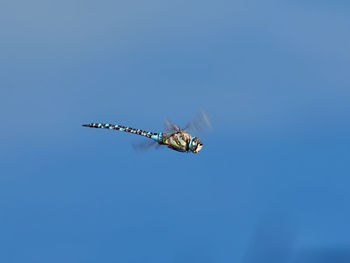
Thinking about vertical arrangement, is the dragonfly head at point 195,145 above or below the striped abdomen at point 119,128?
below

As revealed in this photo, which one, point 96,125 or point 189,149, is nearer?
point 189,149

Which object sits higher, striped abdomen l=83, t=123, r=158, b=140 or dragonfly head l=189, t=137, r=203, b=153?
striped abdomen l=83, t=123, r=158, b=140

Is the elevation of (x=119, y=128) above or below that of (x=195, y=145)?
above

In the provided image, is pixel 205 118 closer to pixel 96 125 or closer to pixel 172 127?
pixel 172 127

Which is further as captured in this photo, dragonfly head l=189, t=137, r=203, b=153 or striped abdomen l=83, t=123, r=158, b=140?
striped abdomen l=83, t=123, r=158, b=140

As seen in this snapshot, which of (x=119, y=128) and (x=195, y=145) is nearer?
(x=195, y=145)

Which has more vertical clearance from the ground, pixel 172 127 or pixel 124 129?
pixel 124 129

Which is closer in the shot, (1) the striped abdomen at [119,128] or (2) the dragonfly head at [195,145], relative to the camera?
(2) the dragonfly head at [195,145]

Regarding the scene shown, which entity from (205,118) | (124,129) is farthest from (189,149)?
(124,129)
